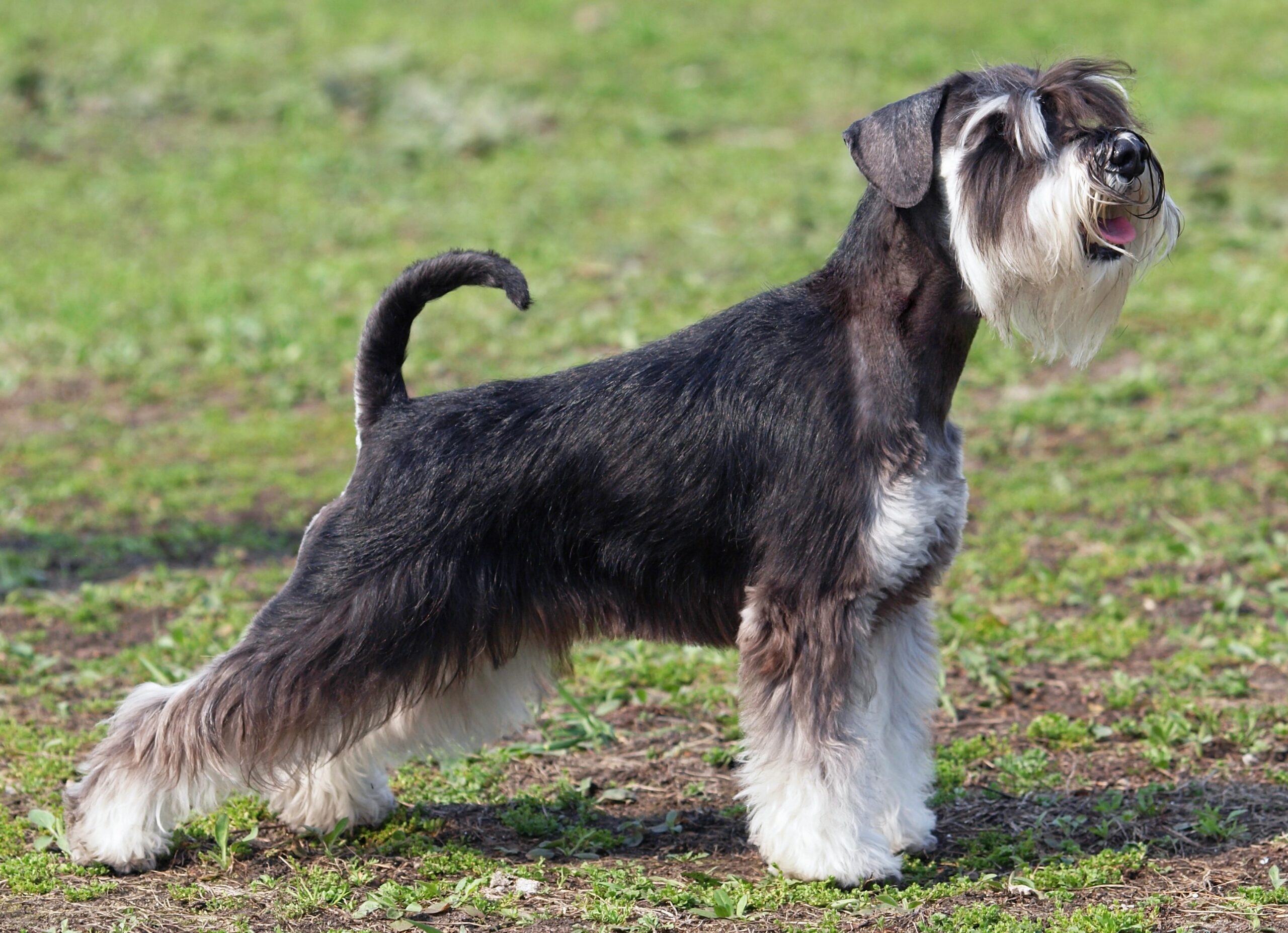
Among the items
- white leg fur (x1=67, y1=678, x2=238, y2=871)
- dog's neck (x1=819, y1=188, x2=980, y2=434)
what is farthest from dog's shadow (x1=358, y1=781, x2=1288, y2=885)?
dog's neck (x1=819, y1=188, x2=980, y2=434)

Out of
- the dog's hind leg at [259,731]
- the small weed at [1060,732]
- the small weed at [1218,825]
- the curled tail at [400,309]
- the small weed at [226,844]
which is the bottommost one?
the small weed at [226,844]

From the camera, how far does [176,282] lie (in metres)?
11.4

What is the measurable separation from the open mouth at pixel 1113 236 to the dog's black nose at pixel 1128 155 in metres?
0.15

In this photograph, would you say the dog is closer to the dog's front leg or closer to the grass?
the dog's front leg

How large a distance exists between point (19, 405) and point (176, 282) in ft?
7.04

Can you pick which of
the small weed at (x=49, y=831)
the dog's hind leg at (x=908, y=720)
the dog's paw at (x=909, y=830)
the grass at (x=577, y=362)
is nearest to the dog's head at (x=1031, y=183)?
the dog's hind leg at (x=908, y=720)

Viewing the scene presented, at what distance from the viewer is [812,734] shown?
4242mm

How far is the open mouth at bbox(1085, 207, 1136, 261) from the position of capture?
4.13 metres

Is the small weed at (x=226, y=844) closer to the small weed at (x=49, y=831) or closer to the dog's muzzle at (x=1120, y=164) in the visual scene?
the small weed at (x=49, y=831)

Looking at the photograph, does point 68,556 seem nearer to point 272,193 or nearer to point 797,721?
point 797,721

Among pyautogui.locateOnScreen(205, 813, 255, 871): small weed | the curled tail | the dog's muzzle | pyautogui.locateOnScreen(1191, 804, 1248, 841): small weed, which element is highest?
the dog's muzzle

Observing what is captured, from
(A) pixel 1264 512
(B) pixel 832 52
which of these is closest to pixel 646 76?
(B) pixel 832 52

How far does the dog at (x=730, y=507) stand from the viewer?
4.19 metres

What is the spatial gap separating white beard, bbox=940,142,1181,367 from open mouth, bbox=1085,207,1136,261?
0.04ft
